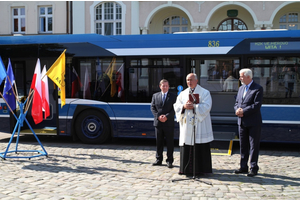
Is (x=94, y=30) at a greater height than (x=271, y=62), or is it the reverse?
(x=94, y=30)

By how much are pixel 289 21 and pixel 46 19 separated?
575 inches

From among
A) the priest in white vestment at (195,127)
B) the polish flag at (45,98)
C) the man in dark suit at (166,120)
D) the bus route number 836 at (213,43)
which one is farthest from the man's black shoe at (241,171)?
the polish flag at (45,98)

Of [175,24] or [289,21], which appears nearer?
[289,21]

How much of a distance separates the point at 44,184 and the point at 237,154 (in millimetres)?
4566

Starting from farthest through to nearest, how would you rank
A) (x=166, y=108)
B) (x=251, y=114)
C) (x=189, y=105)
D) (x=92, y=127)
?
(x=92, y=127) → (x=166, y=108) → (x=251, y=114) → (x=189, y=105)

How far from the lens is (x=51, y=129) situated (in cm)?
1007

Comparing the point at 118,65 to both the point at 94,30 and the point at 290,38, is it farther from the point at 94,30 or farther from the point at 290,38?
the point at 94,30

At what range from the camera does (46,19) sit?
22125 mm

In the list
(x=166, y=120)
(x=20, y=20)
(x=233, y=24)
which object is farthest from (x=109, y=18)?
(x=166, y=120)

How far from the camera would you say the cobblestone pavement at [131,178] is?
16.9 ft

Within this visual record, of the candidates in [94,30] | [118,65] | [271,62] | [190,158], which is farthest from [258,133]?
[94,30]

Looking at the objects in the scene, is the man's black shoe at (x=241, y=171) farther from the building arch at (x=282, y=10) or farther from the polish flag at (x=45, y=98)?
the building arch at (x=282, y=10)

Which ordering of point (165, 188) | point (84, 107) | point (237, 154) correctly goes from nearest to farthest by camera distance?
1. point (165, 188)
2. point (237, 154)
3. point (84, 107)

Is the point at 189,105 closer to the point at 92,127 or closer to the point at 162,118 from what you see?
the point at 162,118
